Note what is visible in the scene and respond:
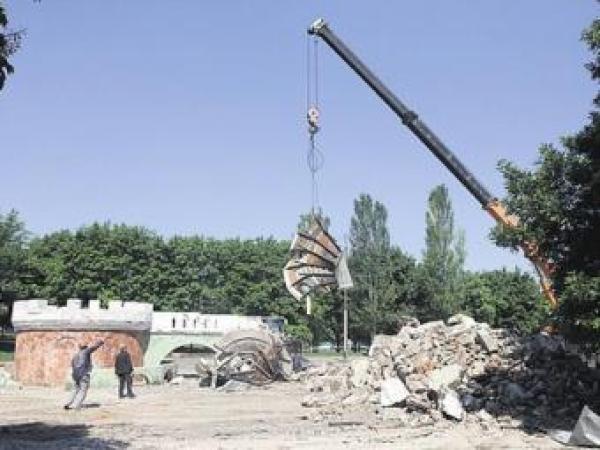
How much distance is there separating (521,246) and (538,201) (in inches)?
46.2

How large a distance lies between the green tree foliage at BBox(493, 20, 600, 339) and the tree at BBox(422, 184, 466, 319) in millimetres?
44668

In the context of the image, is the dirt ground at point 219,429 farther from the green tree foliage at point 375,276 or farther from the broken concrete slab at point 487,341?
the green tree foliage at point 375,276

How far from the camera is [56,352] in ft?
125

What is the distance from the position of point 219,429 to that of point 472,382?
6.52 m

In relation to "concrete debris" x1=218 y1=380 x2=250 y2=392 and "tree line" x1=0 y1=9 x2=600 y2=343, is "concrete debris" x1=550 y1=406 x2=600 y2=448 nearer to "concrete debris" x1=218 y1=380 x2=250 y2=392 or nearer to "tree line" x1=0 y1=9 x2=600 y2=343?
"concrete debris" x1=218 y1=380 x2=250 y2=392

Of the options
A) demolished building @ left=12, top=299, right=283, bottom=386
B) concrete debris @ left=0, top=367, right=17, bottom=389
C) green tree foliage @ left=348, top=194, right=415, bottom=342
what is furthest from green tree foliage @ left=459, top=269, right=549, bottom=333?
concrete debris @ left=0, top=367, right=17, bottom=389

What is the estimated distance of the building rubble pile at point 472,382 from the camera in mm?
19375

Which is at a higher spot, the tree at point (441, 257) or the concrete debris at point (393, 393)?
the tree at point (441, 257)

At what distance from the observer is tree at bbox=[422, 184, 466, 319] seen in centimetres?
6184

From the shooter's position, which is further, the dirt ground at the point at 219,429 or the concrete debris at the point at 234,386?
the concrete debris at the point at 234,386

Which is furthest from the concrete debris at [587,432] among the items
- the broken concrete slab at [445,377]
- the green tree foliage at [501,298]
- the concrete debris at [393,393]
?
the green tree foliage at [501,298]

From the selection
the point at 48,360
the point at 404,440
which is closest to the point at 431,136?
the point at 404,440

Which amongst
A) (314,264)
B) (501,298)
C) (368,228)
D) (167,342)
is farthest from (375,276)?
(314,264)

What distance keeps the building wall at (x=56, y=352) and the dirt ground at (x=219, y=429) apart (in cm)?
1055
